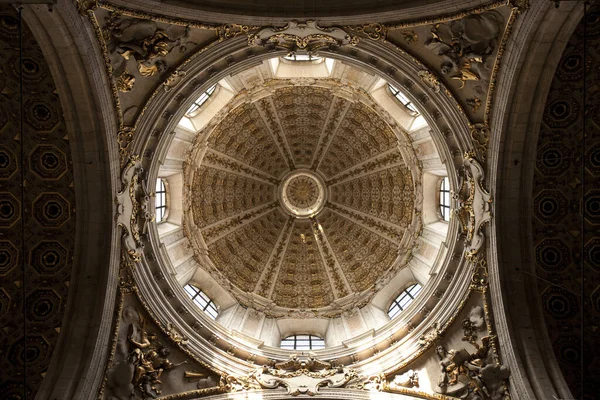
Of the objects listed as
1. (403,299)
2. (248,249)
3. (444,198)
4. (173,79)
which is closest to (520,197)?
(444,198)

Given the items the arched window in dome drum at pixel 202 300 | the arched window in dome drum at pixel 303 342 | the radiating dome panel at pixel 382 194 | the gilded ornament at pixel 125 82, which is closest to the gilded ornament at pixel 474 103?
the radiating dome panel at pixel 382 194

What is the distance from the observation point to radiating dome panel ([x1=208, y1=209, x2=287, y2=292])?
29.1m

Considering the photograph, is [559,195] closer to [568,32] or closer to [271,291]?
[568,32]

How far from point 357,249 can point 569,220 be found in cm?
1332

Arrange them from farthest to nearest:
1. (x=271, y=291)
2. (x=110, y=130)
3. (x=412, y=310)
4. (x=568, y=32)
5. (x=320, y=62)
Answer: (x=271, y=291), (x=320, y=62), (x=412, y=310), (x=110, y=130), (x=568, y=32)

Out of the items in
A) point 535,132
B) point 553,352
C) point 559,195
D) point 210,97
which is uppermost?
point 210,97

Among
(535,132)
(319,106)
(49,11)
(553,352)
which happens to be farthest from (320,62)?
(553,352)

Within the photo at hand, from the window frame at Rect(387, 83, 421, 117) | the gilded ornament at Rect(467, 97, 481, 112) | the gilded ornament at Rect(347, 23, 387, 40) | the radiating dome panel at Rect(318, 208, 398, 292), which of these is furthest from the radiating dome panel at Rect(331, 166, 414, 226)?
the gilded ornament at Rect(347, 23, 387, 40)

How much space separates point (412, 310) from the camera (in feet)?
74.8

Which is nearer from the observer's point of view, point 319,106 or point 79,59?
point 79,59

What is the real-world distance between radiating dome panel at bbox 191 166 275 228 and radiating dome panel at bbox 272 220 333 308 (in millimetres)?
2906

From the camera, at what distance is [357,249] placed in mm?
31000

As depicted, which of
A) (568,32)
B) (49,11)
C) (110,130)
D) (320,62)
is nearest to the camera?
(49,11)

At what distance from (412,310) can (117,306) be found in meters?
11.3
